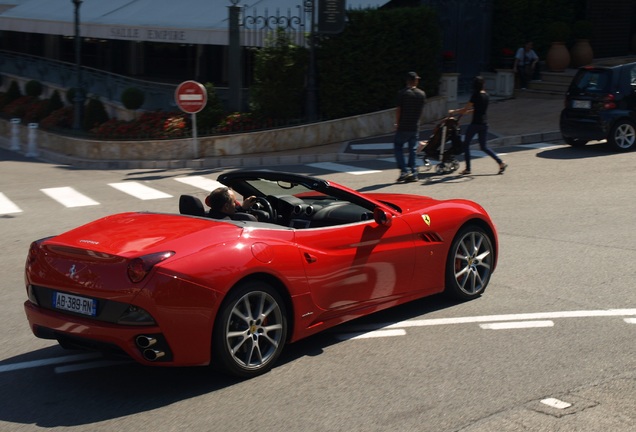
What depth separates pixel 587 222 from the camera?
12.3 metres

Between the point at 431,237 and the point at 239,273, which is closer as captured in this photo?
the point at 239,273

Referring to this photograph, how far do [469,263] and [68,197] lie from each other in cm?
967

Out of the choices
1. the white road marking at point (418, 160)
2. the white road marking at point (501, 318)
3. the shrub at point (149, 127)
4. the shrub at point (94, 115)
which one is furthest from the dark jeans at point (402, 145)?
the shrub at point (94, 115)

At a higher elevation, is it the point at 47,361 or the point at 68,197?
the point at 47,361

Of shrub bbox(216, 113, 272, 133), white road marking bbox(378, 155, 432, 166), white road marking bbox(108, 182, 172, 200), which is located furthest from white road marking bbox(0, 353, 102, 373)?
shrub bbox(216, 113, 272, 133)

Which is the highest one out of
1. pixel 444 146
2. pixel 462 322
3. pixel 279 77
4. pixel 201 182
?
pixel 279 77

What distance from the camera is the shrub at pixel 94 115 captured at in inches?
1038

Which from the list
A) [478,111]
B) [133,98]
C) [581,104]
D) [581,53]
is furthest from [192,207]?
[581,53]

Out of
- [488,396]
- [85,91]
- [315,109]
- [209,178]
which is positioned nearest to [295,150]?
[315,109]

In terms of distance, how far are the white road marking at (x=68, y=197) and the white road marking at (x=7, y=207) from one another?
0.72 metres

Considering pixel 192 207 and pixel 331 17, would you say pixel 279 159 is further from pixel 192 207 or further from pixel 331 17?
pixel 192 207

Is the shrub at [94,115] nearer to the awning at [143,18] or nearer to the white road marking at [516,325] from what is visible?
the awning at [143,18]

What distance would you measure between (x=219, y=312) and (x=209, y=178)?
492 inches

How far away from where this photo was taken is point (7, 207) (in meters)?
15.3
